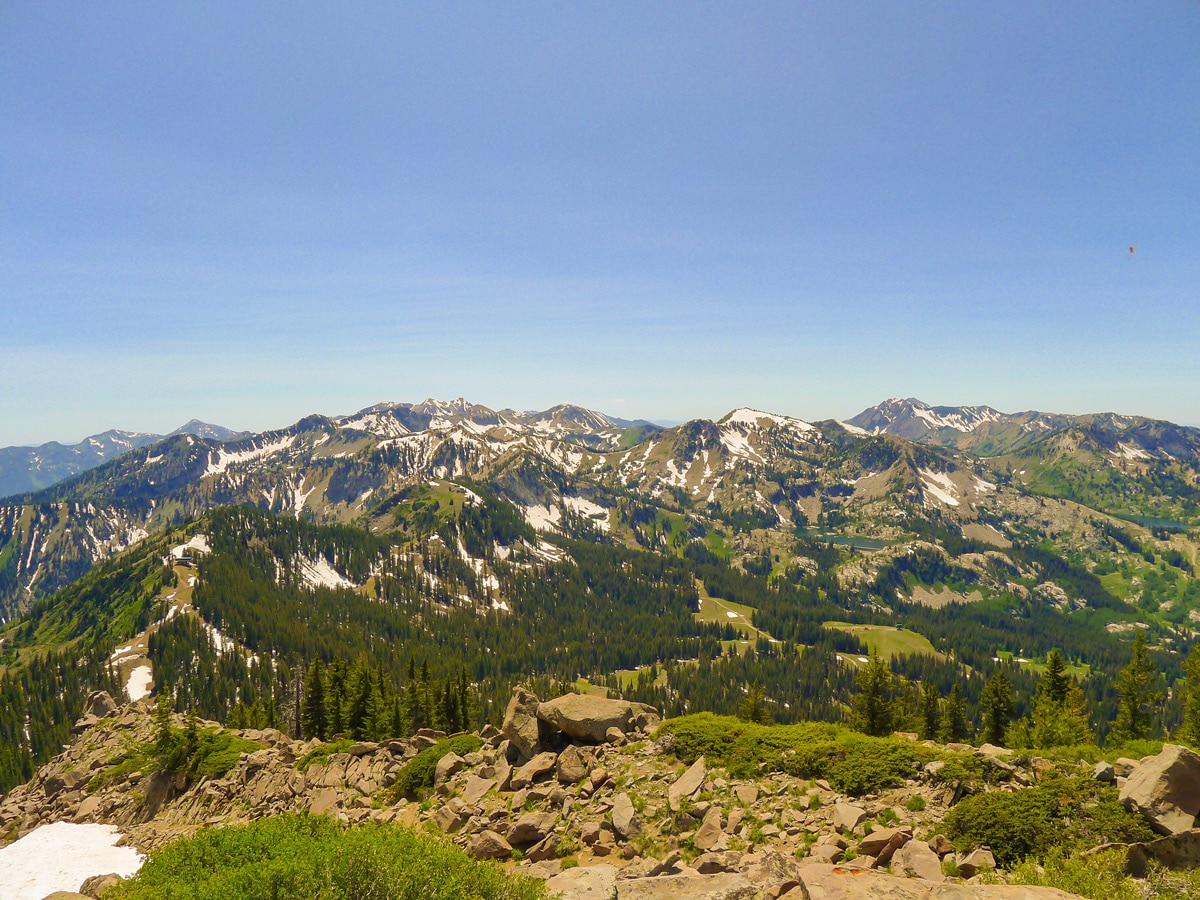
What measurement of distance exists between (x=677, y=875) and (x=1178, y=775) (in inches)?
732

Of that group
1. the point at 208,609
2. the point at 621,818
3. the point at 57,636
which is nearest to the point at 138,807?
the point at 621,818

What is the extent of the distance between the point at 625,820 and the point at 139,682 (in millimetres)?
176605

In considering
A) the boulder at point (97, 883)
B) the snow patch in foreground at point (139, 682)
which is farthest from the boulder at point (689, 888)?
the snow patch in foreground at point (139, 682)

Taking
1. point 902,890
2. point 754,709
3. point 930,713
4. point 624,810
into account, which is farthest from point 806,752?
point 930,713

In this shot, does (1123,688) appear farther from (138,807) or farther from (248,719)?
(248,719)

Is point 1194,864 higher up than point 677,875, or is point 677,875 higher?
point 1194,864

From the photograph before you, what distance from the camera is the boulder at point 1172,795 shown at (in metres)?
18.4

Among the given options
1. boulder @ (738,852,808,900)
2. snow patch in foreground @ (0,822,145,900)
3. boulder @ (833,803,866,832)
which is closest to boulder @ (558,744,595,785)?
boulder @ (833,803,866,832)

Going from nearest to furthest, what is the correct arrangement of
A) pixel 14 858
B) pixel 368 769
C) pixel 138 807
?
pixel 368 769, pixel 14 858, pixel 138 807

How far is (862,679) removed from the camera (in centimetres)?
6375

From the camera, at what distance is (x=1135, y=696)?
58.2 m

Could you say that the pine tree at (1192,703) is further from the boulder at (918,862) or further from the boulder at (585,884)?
the boulder at (585,884)

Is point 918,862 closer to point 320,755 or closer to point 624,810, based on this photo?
point 624,810

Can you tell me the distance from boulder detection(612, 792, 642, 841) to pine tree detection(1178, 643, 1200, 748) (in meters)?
54.3
